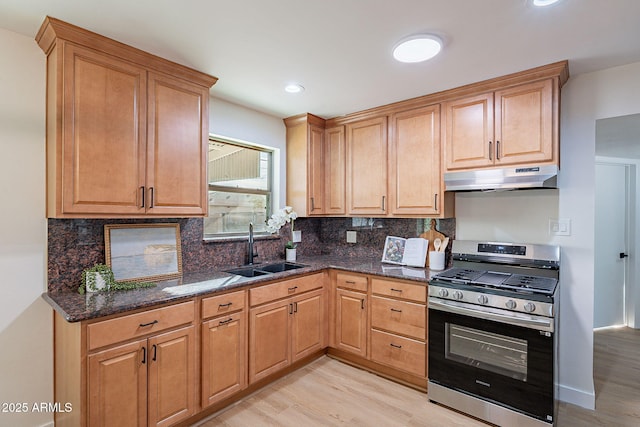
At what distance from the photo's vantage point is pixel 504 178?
2.30 meters

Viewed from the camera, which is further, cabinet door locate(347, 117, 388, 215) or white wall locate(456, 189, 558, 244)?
cabinet door locate(347, 117, 388, 215)

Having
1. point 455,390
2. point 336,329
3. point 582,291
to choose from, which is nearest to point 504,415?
point 455,390

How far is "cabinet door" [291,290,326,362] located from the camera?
2.70m

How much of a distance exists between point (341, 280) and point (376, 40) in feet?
6.41

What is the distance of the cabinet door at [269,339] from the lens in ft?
7.73

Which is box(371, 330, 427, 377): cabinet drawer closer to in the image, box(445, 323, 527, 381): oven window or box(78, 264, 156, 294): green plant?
box(445, 323, 527, 381): oven window

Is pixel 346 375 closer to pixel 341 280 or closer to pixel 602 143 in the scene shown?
pixel 341 280

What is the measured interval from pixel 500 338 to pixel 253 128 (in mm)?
2670

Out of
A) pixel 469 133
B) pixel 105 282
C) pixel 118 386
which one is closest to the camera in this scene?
pixel 118 386

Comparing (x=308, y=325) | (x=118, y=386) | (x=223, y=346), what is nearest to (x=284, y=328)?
(x=308, y=325)

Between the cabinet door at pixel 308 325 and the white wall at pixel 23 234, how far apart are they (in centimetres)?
161

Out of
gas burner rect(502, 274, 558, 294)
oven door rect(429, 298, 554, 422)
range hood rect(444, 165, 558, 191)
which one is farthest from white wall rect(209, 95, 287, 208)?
gas burner rect(502, 274, 558, 294)

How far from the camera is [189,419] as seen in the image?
2.04 meters

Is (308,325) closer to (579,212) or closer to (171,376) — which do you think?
(171,376)
